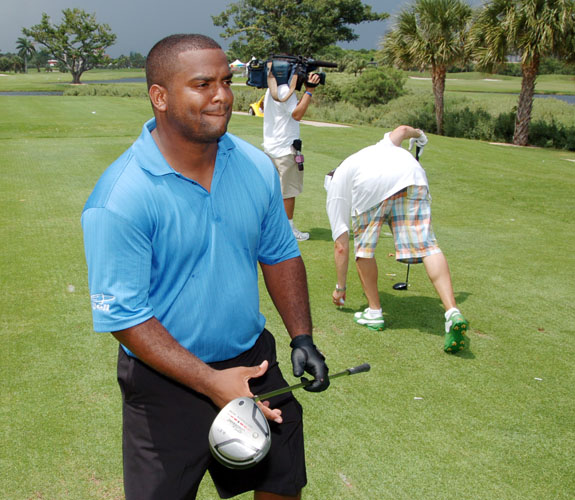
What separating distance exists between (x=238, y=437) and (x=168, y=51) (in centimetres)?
133

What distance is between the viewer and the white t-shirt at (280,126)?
25.6 ft

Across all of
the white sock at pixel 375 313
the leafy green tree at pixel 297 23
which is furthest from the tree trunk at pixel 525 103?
the leafy green tree at pixel 297 23

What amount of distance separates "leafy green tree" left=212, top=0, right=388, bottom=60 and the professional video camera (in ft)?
180

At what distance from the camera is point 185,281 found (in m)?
2.12

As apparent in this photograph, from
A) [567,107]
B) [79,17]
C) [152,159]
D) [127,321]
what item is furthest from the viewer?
[79,17]

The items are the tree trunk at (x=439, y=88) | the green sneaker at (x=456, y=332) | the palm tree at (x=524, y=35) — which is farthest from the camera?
the tree trunk at (x=439, y=88)

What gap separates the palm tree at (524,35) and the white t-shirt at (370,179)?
49.9ft

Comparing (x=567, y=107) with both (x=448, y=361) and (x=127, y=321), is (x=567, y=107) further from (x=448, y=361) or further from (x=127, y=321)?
(x=127, y=321)

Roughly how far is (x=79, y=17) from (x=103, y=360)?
78160 millimetres

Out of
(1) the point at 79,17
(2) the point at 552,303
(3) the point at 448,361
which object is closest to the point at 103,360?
(3) the point at 448,361

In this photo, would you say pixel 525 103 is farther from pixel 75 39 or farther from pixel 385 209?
pixel 75 39

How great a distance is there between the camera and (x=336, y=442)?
355cm

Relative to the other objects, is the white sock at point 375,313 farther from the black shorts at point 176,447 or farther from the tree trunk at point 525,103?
the tree trunk at point 525,103

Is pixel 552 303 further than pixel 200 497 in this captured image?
Yes
